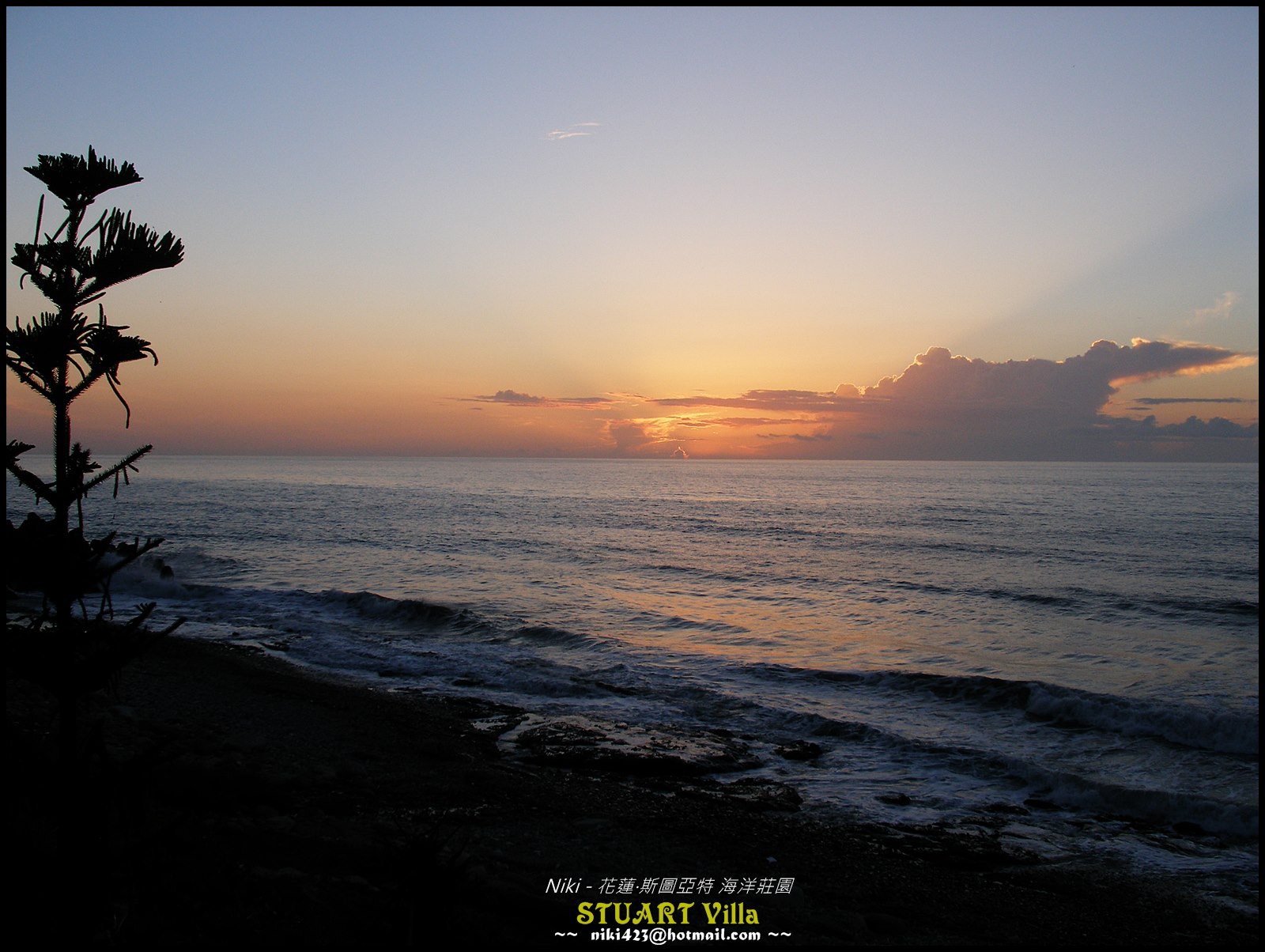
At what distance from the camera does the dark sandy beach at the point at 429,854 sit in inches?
177

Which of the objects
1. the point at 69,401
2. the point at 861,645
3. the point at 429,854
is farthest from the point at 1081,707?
the point at 69,401

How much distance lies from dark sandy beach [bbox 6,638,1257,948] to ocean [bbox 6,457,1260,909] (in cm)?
118

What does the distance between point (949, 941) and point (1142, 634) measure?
17.5 metres

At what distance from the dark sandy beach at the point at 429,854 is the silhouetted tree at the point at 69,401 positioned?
0.45 meters

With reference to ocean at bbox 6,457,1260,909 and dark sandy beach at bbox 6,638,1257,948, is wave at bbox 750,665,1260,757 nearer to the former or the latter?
ocean at bbox 6,457,1260,909

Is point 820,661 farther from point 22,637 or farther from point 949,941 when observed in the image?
point 22,637

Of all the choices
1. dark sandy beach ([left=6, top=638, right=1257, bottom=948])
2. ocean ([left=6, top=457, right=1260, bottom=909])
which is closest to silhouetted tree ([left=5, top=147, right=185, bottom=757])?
dark sandy beach ([left=6, top=638, right=1257, bottom=948])

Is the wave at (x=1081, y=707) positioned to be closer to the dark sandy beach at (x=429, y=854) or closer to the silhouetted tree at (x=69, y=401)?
the dark sandy beach at (x=429, y=854)

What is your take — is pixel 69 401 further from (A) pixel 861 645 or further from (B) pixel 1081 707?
(A) pixel 861 645

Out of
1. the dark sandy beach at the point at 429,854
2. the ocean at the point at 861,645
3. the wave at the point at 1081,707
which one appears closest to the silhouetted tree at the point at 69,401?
the dark sandy beach at the point at 429,854

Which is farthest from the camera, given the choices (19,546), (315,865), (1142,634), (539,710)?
(1142,634)

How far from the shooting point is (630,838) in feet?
26.8

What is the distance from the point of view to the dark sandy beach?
14.8ft

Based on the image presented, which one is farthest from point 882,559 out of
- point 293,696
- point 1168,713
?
point 293,696
